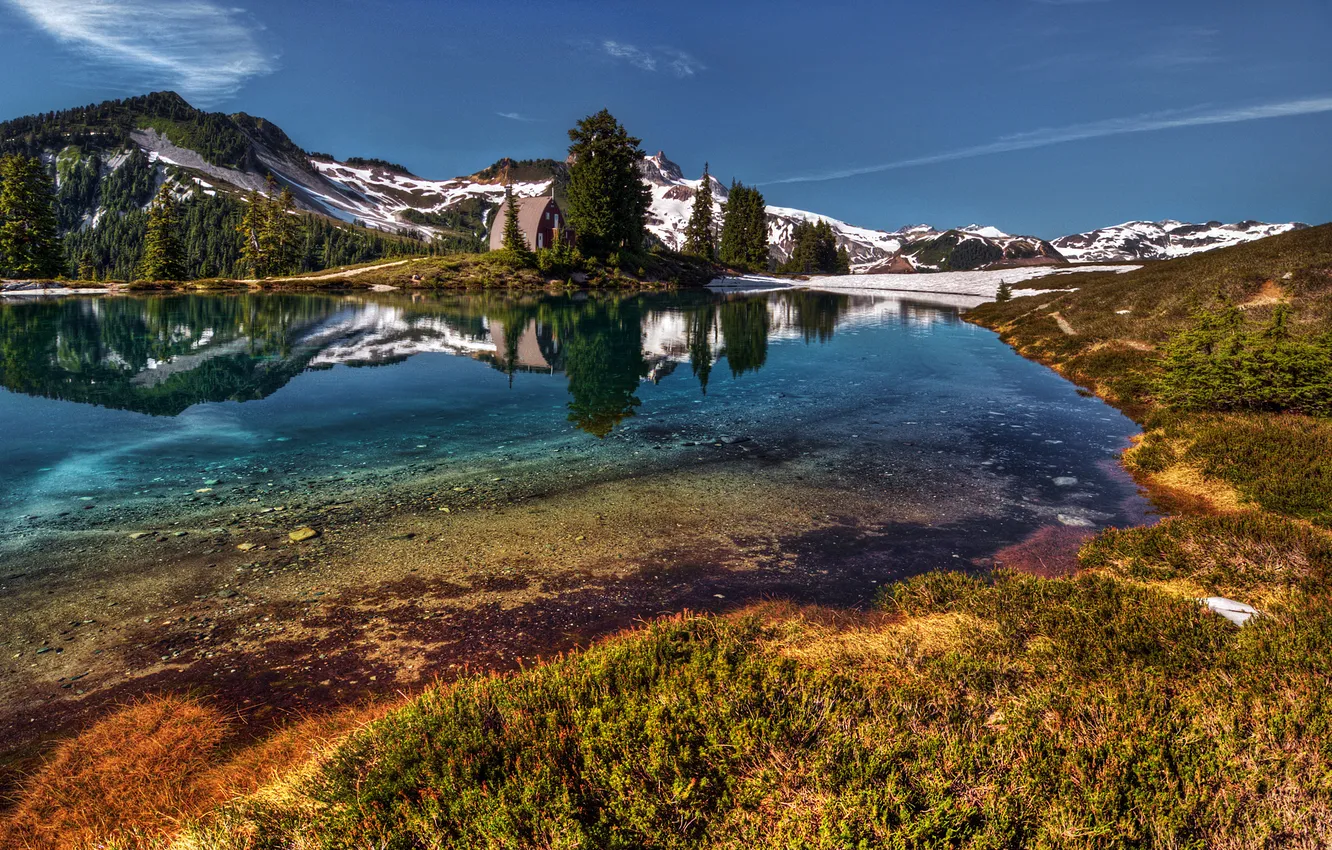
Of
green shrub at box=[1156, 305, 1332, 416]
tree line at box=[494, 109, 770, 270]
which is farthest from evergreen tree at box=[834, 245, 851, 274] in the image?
green shrub at box=[1156, 305, 1332, 416]

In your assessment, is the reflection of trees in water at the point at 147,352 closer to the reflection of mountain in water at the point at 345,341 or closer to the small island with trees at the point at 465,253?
the reflection of mountain in water at the point at 345,341

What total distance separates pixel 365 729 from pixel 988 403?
21913mm

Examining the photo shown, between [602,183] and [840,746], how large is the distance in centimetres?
10353

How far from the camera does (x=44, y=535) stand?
380 inches

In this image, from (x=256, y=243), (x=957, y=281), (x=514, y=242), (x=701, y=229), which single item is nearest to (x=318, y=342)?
(x=514, y=242)

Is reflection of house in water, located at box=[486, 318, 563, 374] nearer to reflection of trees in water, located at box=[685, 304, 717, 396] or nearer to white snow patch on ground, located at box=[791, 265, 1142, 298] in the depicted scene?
reflection of trees in water, located at box=[685, 304, 717, 396]

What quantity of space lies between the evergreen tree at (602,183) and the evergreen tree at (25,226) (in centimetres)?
6979

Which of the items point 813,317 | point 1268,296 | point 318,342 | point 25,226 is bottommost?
point 318,342

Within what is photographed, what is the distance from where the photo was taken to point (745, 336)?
41.2 meters

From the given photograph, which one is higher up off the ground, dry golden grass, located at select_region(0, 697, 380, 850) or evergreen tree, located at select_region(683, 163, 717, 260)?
evergreen tree, located at select_region(683, 163, 717, 260)

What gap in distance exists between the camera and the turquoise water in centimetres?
1241

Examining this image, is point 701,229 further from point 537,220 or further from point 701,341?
point 701,341

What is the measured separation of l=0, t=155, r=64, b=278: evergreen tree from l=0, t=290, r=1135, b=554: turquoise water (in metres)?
56.7

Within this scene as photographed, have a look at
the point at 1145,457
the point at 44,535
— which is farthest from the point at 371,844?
the point at 1145,457
